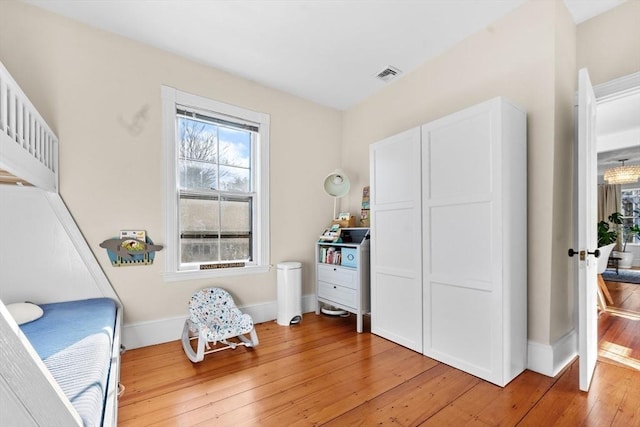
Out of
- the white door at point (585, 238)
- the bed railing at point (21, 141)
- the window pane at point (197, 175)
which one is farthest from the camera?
the window pane at point (197, 175)

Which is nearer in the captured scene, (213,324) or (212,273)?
(213,324)

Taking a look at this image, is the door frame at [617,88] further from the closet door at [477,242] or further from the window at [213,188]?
the window at [213,188]

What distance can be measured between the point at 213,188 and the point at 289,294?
1.40 m

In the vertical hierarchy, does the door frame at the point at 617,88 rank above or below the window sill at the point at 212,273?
above

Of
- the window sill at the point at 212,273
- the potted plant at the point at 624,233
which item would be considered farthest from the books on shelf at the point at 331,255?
the potted plant at the point at 624,233

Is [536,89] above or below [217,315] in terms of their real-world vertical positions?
above

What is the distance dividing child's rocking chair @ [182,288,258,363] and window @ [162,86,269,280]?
0.28 m

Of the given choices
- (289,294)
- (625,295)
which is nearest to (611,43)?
(289,294)

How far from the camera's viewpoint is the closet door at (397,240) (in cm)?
253

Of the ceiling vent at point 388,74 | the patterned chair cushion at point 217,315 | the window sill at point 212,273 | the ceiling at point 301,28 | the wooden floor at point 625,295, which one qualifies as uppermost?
the ceiling at point 301,28

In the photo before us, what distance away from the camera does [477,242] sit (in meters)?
2.12

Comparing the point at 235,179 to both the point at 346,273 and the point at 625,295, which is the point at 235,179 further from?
the point at 625,295

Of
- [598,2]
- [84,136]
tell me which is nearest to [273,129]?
[84,136]

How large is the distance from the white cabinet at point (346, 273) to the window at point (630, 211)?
8.22 meters
